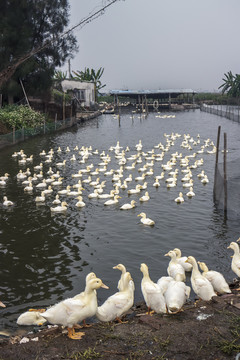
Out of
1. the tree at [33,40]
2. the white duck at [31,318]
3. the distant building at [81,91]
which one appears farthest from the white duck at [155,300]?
the distant building at [81,91]

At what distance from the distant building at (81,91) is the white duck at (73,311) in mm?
65468

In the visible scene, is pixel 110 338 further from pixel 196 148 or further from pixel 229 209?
pixel 196 148

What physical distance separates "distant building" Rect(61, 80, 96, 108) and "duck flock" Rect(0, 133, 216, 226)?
4007cm

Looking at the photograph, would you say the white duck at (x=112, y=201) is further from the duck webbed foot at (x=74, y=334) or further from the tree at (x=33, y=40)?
the tree at (x=33, y=40)

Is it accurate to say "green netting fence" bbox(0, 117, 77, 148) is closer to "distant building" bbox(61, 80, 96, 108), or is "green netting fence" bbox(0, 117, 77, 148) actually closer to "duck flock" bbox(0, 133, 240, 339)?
"duck flock" bbox(0, 133, 240, 339)

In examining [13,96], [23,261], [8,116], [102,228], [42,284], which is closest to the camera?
[42,284]

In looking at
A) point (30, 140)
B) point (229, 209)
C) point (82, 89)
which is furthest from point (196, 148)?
point (82, 89)

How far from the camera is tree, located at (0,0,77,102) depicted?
45.6m

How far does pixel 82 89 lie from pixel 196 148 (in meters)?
46.2

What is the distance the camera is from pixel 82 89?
259ft

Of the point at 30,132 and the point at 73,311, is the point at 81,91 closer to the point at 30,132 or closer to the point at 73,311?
the point at 30,132

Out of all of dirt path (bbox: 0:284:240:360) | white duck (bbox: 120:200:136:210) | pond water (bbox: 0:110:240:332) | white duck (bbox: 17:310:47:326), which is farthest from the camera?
white duck (bbox: 120:200:136:210)

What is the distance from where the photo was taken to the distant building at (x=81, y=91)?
241 feet

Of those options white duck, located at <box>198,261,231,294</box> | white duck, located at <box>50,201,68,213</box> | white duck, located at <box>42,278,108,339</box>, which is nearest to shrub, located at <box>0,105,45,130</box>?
white duck, located at <box>50,201,68,213</box>
